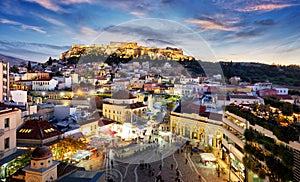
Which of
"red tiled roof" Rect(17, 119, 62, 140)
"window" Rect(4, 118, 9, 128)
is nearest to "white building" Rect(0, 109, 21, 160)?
"window" Rect(4, 118, 9, 128)

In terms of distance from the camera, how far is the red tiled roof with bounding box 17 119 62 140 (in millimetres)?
10992

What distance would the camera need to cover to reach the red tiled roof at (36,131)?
1099 cm

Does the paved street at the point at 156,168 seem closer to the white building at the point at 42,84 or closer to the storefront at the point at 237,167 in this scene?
the storefront at the point at 237,167

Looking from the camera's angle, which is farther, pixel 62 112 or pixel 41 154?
pixel 62 112

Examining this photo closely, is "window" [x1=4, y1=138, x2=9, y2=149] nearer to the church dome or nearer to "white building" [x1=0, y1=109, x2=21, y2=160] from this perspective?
"white building" [x1=0, y1=109, x2=21, y2=160]

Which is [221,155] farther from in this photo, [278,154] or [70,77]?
[70,77]

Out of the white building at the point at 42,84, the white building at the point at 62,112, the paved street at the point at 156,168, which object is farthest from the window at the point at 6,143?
the white building at the point at 42,84

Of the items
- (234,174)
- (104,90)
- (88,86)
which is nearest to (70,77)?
(88,86)

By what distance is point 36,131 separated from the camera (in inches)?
442

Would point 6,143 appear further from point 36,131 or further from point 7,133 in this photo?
point 36,131

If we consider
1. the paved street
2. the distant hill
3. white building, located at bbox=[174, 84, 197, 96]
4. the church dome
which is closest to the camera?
the church dome

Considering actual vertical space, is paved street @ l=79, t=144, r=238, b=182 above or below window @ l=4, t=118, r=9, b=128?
below

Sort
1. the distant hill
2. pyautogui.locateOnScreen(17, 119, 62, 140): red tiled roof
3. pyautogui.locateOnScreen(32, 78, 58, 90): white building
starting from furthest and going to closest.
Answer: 1. the distant hill
2. pyautogui.locateOnScreen(32, 78, 58, 90): white building
3. pyautogui.locateOnScreen(17, 119, 62, 140): red tiled roof

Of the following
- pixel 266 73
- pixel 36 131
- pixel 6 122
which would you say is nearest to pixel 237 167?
pixel 36 131
